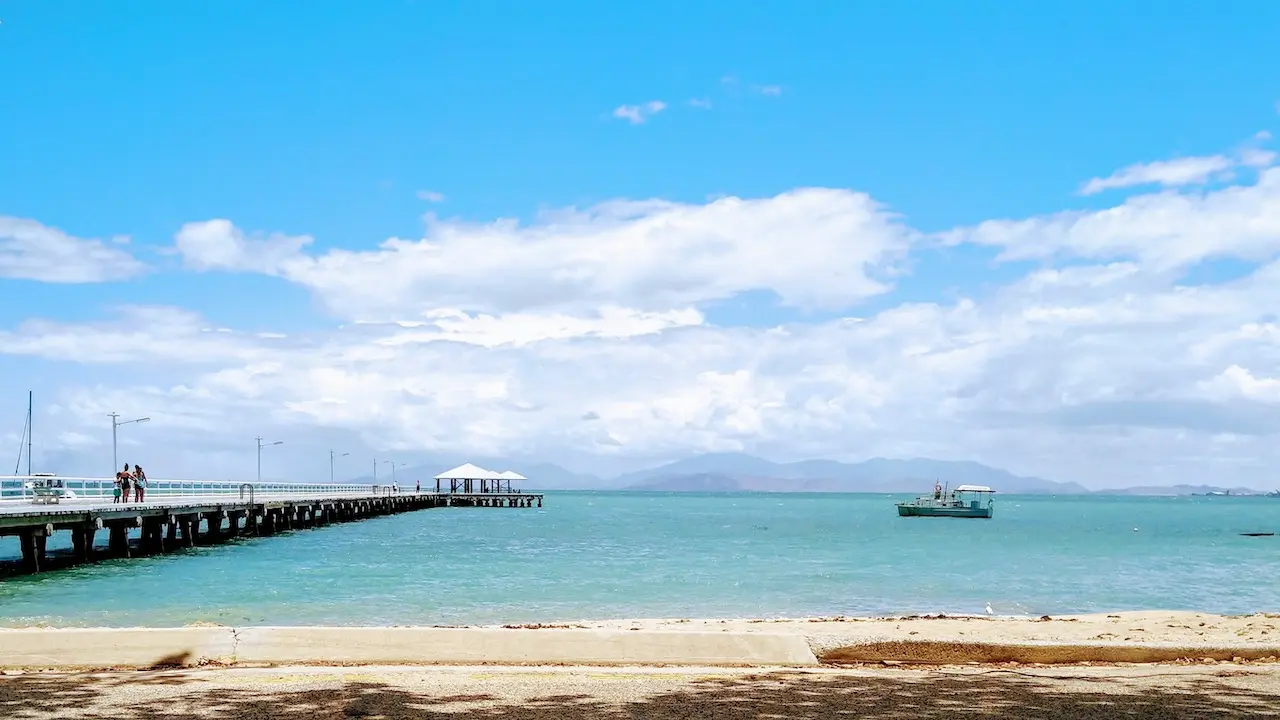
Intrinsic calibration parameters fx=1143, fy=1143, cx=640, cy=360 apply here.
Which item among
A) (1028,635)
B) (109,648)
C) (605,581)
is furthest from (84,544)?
(1028,635)

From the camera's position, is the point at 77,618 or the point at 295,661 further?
the point at 77,618

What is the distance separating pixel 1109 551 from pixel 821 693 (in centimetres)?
5220

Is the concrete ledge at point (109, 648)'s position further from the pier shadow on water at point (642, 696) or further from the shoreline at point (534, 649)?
the pier shadow on water at point (642, 696)

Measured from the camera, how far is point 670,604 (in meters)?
26.8

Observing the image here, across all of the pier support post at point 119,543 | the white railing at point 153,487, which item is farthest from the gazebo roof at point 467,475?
the pier support post at point 119,543

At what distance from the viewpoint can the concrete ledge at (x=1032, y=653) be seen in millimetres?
11508

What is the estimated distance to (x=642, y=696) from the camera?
360 inches

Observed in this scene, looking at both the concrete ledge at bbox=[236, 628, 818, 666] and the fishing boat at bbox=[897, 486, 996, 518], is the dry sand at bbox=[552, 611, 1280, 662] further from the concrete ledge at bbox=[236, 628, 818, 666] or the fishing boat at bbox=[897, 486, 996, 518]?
the fishing boat at bbox=[897, 486, 996, 518]

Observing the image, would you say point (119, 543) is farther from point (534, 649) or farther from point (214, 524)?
point (534, 649)

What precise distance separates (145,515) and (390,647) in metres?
31.9

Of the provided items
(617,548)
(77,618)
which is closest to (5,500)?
(77,618)

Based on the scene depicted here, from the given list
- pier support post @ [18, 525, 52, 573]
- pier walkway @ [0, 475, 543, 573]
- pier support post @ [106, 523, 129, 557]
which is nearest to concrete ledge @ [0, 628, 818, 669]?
pier walkway @ [0, 475, 543, 573]

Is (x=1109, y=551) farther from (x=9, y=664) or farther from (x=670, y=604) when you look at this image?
(x=9, y=664)

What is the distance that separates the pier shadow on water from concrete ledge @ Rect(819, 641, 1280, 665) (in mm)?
1013
